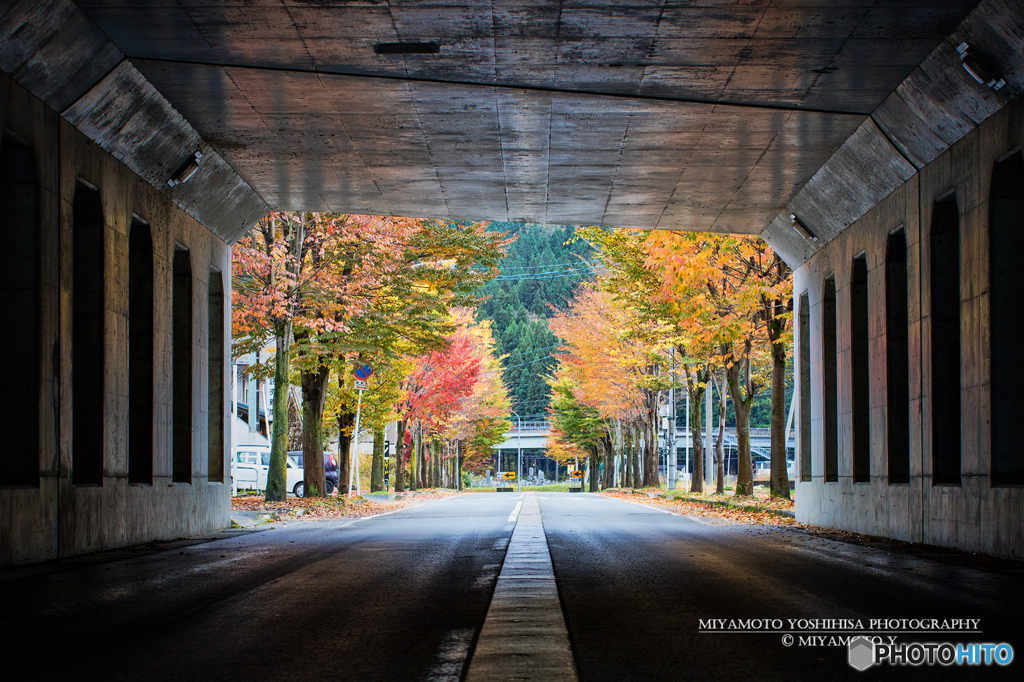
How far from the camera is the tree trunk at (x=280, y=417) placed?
24.6 meters

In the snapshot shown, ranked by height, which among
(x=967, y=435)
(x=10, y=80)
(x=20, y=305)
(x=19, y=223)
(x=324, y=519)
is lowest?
(x=324, y=519)

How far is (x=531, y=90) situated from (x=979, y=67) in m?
5.15

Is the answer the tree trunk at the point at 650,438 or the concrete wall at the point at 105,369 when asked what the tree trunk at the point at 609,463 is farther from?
the concrete wall at the point at 105,369

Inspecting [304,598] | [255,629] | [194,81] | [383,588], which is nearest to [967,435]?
[383,588]

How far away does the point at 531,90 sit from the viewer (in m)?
13.0

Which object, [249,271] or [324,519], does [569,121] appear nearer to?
[324,519]

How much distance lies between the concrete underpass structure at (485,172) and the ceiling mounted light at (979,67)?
30mm

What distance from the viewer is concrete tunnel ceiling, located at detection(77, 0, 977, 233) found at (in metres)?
10.6

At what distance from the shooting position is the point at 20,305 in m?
11.0

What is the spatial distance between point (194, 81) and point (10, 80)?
2.59 meters

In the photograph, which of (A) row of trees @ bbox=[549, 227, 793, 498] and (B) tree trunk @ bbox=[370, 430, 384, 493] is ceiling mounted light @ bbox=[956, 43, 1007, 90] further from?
(B) tree trunk @ bbox=[370, 430, 384, 493]

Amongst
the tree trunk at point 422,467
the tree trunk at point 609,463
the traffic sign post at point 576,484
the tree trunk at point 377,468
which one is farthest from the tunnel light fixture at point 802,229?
the traffic sign post at point 576,484

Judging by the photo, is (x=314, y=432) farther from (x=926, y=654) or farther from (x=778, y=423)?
(x=926, y=654)

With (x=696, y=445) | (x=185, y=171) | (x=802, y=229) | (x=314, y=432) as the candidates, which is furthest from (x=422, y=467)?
(x=185, y=171)
